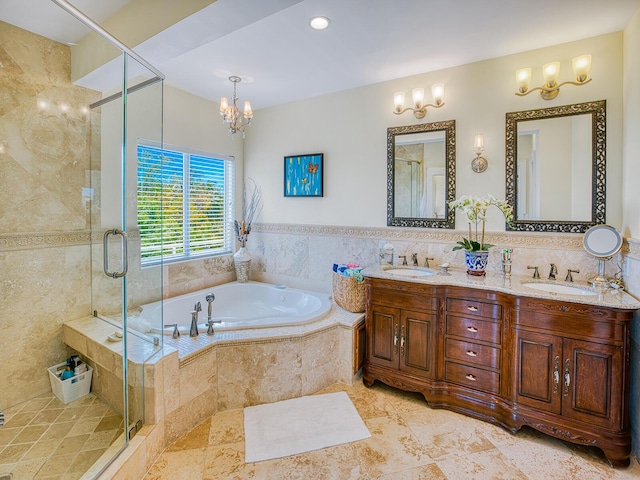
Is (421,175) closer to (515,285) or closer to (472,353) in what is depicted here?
(515,285)

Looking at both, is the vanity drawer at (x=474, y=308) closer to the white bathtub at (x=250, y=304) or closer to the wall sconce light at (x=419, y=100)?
the white bathtub at (x=250, y=304)

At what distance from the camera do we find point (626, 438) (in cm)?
175

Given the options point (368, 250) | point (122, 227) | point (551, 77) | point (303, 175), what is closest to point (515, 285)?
point (368, 250)

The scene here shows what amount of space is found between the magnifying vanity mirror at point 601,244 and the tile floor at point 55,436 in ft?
10.4

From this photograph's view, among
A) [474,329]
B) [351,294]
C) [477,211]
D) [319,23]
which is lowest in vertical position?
[474,329]

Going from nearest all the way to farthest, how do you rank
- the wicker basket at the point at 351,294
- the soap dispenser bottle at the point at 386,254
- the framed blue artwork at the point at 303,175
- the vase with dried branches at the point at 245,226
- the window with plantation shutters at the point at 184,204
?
1. the window with plantation shutters at the point at 184,204
2. the wicker basket at the point at 351,294
3. the soap dispenser bottle at the point at 386,254
4. the framed blue artwork at the point at 303,175
5. the vase with dried branches at the point at 245,226

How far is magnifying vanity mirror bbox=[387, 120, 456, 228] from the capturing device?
2777 mm

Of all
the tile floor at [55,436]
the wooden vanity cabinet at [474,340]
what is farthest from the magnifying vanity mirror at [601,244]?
the tile floor at [55,436]

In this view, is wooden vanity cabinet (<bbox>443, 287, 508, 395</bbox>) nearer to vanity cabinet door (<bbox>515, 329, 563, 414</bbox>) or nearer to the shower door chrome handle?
vanity cabinet door (<bbox>515, 329, 563, 414</bbox>)

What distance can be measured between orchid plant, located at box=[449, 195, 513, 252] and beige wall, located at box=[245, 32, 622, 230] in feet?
0.41

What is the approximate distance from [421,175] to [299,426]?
7.38ft

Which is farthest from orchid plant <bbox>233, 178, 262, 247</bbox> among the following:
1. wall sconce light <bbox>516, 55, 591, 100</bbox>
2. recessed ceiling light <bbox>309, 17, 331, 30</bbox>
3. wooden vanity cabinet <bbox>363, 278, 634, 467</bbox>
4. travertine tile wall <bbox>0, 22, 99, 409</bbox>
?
wall sconce light <bbox>516, 55, 591, 100</bbox>

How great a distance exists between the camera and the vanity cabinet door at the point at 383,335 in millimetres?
2449

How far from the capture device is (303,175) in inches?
140
